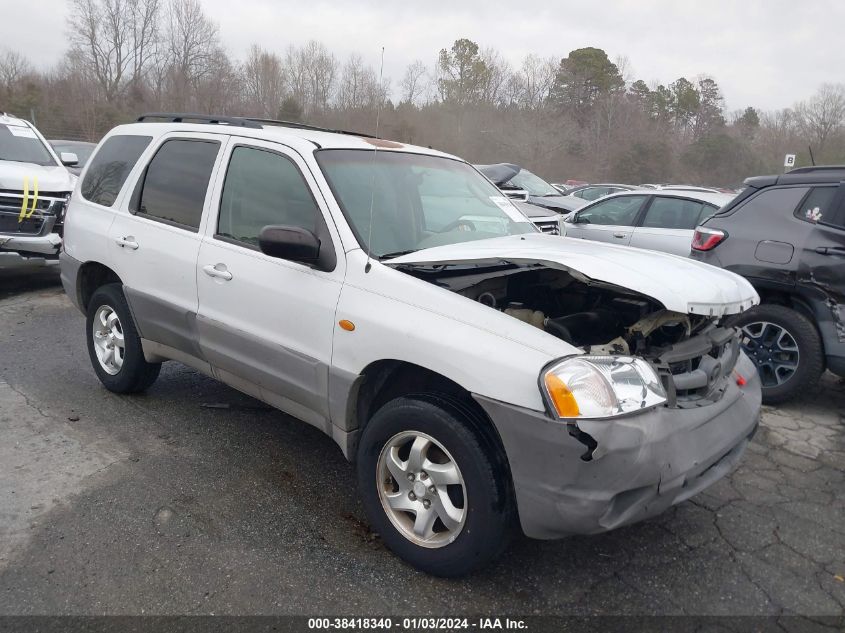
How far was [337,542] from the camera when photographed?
305cm

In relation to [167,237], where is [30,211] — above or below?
below

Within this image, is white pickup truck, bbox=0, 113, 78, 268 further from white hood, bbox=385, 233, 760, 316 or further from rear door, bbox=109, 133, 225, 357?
white hood, bbox=385, 233, 760, 316

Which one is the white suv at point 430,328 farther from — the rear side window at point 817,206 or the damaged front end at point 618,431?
the rear side window at point 817,206

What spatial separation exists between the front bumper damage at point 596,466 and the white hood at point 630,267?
1.57 feet

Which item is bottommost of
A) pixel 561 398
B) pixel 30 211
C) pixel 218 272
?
pixel 30 211

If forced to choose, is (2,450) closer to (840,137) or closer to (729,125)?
(840,137)

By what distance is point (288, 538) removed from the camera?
305 cm

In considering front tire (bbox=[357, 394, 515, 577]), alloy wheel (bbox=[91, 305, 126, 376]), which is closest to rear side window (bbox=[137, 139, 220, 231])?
alloy wheel (bbox=[91, 305, 126, 376])

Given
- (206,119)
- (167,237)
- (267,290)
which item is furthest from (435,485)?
(206,119)

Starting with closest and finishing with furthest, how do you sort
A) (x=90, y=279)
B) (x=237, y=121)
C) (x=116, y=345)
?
(x=237, y=121)
(x=116, y=345)
(x=90, y=279)

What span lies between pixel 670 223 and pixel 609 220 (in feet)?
3.19

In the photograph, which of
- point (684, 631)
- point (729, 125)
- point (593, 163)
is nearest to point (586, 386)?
point (684, 631)

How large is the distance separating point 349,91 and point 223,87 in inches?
806

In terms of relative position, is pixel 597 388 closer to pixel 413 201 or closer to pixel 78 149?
pixel 413 201
